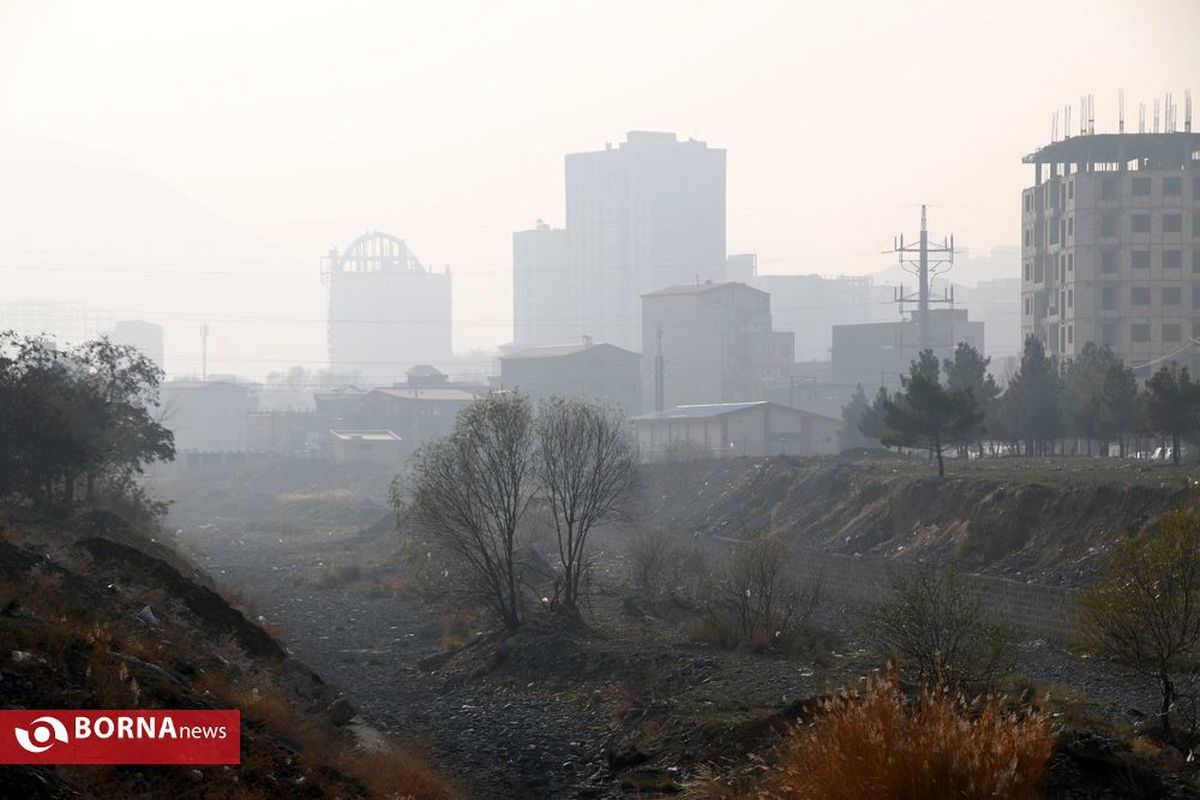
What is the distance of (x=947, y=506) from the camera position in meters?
39.3

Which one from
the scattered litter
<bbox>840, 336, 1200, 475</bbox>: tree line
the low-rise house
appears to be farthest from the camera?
the low-rise house

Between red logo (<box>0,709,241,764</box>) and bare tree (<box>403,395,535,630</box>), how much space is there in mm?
15421

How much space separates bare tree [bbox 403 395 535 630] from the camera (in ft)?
99.1

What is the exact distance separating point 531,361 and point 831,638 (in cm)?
7974

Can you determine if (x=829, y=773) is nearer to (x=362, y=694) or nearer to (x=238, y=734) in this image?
(x=238, y=734)

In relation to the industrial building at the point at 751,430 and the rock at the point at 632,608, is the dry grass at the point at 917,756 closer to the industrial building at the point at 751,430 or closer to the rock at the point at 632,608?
the rock at the point at 632,608

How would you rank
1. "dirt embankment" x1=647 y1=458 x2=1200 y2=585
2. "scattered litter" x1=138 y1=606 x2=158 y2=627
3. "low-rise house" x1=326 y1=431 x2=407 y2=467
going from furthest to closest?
"low-rise house" x1=326 y1=431 x2=407 y2=467 < "dirt embankment" x1=647 y1=458 x2=1200 y2=585 < "scattered litter" x1=138 y1=606 x2=158 y2=627

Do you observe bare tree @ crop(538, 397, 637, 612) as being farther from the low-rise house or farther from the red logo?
the low-rise house

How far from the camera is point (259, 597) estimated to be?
38.3 m

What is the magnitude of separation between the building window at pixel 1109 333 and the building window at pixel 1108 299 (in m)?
0.89

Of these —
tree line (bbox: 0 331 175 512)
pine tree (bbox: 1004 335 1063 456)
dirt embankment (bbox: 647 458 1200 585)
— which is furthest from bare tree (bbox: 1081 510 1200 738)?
pine tree (bbox: 1004 335 1063 456)

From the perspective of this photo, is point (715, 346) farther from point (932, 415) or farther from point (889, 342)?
point (932, 415)

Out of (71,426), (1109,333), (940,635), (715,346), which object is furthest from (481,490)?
(715,346)

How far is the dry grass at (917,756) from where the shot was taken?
9.77 m
